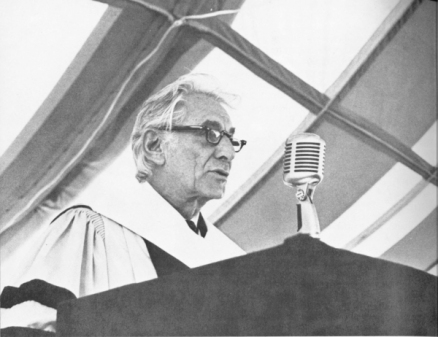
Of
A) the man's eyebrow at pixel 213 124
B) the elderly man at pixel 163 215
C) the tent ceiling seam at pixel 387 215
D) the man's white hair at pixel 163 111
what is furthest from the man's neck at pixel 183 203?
the tent ceiling seam at pixel 387 215

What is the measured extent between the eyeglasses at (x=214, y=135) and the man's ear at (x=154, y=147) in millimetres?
106

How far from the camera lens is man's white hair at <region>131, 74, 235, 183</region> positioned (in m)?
4.92

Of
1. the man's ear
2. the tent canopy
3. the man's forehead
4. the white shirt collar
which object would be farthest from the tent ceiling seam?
the man's ear

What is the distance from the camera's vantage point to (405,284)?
15.5ft

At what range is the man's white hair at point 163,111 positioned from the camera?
4.92 metres

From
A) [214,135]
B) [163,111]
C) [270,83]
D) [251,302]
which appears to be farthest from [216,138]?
[251,302]

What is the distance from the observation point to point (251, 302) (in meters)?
4.37

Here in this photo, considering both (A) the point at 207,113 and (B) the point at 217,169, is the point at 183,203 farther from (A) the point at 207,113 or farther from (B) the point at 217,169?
(A) the point at 207,113

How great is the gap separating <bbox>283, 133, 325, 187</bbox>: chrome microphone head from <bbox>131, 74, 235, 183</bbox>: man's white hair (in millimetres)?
561

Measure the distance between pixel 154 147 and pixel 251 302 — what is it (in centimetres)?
104

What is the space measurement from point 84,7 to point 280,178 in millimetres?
1363

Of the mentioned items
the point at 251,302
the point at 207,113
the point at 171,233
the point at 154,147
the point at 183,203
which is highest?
the point at 207,113

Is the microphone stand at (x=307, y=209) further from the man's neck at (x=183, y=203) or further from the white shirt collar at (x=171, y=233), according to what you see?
the man's neck at (x=183, y=203)

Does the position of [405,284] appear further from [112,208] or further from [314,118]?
[112,208]
